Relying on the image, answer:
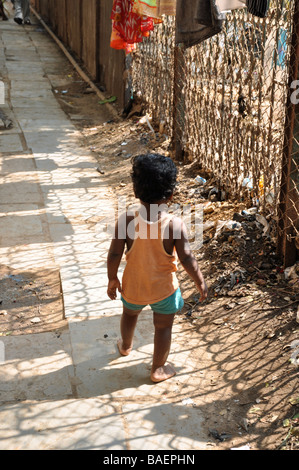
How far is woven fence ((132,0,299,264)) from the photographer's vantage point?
13.3 ft

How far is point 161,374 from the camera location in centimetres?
314

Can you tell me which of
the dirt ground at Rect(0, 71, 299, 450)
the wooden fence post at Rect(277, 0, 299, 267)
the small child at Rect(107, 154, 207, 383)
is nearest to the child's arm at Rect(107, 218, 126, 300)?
the small child at Rect(107, 154, 207, 383)

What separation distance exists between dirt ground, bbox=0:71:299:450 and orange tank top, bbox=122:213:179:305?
2.04 ft

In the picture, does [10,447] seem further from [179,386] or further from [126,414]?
[179,386]

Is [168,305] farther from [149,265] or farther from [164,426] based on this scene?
[164,426]

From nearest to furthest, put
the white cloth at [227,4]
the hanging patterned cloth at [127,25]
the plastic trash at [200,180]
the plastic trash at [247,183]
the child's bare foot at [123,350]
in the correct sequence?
the child's bare foot at [123,350]
the white cloth at [227,4]
the plastic trash at [247,183]
the plastic trash at [200,180]
the hanging patterned cloth at [127,25]

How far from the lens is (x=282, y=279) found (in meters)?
3.86

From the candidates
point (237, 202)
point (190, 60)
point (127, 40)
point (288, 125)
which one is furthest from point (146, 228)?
point (127, 40)

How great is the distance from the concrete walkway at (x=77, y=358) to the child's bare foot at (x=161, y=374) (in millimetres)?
37

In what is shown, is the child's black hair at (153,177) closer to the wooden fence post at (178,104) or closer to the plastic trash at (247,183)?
the plastic trash at (247,183)

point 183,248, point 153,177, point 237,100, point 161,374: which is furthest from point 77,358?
point 237,100

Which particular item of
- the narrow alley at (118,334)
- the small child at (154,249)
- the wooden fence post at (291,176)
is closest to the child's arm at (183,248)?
the small child at (154,249)

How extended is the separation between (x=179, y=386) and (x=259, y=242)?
1.54 meters

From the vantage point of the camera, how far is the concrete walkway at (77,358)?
2660 mm
